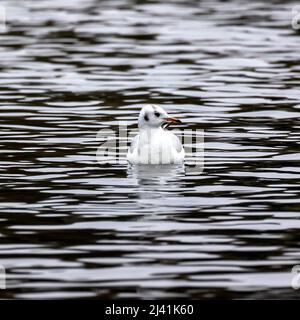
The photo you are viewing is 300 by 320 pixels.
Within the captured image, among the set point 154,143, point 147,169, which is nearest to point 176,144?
point 154,143

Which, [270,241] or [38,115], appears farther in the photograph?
[38,115]

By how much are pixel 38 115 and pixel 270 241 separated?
31.1 ft

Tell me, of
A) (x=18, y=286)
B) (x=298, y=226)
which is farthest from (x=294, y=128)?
(x=18, y=286)

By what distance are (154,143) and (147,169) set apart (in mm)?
374

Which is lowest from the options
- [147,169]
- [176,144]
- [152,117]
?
[147,169]

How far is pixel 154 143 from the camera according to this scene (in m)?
17.8

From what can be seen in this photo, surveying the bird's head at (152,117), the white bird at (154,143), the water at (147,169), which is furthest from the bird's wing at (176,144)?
the water at (147,169)

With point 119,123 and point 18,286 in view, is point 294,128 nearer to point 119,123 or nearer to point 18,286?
point 119,123

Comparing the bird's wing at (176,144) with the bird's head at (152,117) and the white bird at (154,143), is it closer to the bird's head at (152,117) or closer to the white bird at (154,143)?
the white bird at (154,143)

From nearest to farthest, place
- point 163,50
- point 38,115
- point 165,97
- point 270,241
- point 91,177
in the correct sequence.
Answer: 1. point 270,241
2. point 91,177
3. point 38,115
4. point 165,97
5. point 163,50

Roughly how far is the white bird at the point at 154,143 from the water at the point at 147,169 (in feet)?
0.71

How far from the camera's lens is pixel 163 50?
30828 mm

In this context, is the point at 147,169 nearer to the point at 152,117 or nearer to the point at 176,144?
the point at 176,144

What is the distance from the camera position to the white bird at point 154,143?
1781 cm
